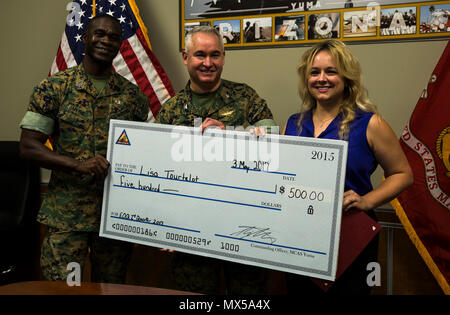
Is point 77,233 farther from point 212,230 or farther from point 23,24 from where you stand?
point 23,24

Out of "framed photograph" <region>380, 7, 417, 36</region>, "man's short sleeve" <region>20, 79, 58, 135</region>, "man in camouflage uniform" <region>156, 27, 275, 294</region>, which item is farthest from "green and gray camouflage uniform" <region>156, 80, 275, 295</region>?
"framed photograph" <region>380, 7, 417, 36</region>

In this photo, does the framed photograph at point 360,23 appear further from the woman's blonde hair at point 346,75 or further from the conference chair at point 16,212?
the conference chair at point 16,212

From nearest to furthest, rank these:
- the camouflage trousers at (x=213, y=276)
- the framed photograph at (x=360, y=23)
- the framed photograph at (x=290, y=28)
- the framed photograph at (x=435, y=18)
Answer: the camouflage trousers at (x=213, y=276) → the framed photograph at (x=435, y=18) → the framed photograph at (x=360, y=23) → the framed photograph at (x=290, y=28)

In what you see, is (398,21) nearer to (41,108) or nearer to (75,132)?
(75,132)

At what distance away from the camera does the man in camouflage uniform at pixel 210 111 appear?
150 cm

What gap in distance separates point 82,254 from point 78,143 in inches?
20.0

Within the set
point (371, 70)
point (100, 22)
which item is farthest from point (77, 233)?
point (371, 70)

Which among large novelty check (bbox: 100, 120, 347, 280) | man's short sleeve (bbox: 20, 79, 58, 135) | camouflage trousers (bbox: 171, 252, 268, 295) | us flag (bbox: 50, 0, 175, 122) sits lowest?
camouflage trousers (bbox: 171, 252, 268, 295)

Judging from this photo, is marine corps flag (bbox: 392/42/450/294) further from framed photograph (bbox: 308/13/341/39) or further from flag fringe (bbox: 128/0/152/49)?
flag fringe (bbox: 128/0/152/49)

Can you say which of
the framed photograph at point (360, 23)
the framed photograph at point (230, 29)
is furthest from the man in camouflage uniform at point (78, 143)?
the framed photograph at point (360, 23)

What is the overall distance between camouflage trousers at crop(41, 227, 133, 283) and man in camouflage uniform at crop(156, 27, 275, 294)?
0.97 feet

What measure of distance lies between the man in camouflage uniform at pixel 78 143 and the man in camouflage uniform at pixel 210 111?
301mm

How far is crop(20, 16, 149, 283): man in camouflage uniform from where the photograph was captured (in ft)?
5.11
